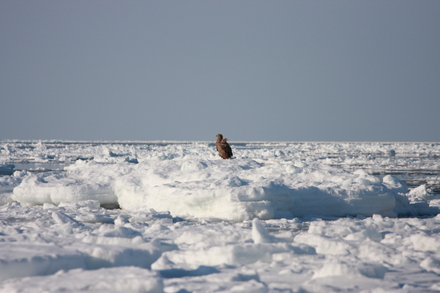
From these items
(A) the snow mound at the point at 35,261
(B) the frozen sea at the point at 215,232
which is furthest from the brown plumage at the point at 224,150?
(A) the snow mound at the point at 35,261

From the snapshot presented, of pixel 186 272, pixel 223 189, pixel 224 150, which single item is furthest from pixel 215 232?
pixel 224 150

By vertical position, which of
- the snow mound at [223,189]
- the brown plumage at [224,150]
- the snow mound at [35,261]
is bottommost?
the snow mound at [35,261]

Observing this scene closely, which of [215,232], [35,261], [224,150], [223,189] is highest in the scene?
[224,150]

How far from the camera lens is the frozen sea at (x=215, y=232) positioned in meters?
4.09

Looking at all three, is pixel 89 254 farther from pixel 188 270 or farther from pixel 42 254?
pixel 188 270

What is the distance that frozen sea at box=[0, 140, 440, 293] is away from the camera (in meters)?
4.09

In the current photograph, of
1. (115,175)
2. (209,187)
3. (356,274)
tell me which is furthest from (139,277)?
(115,175)

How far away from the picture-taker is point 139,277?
3859 mm

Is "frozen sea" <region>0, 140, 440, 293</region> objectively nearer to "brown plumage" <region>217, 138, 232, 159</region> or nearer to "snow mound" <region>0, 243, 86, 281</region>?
"snow mound" <region>0, 243, 86, 281</region>

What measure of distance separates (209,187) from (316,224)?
2.41 meters

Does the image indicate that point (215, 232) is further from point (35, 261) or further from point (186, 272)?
point (35, 261)

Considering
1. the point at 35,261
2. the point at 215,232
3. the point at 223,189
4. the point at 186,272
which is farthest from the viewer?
the point at 223,189

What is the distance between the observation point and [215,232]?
19.5 feet

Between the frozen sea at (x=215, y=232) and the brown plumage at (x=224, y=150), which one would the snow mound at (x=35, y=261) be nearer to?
the frozen sea at (x=215, y=232)
